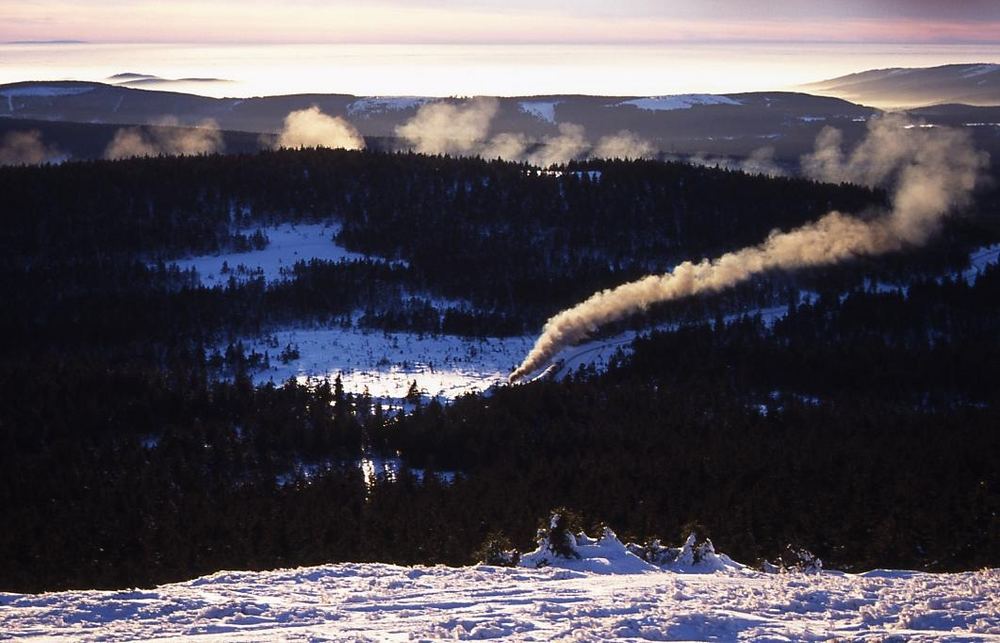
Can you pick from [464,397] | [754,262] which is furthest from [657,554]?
[754,262]

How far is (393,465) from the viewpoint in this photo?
7506 centimetres

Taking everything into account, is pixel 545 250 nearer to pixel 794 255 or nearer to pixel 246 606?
pixel 794 255

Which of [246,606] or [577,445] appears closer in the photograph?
[246,606]

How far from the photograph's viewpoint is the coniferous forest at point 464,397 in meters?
53.9

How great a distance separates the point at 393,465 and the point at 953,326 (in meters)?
60.2

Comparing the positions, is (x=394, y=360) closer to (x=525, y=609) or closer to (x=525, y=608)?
(x=525, y=608)

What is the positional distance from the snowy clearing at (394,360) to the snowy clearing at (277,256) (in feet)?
67.6

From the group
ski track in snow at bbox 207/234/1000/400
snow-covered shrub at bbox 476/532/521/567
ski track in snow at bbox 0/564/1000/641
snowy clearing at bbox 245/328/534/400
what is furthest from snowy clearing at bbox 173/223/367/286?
ski track in snow at bbox 0/564/1000/641

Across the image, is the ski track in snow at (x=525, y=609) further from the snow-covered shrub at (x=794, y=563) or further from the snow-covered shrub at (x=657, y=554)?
the snow-covered shrub at (x=657, y=554)

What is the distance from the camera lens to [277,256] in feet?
502

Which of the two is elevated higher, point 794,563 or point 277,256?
point 277,256

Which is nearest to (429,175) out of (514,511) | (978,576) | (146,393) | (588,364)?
(588,364)

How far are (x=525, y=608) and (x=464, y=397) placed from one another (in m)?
57.2

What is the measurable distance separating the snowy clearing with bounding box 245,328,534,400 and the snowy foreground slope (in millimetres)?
57587
